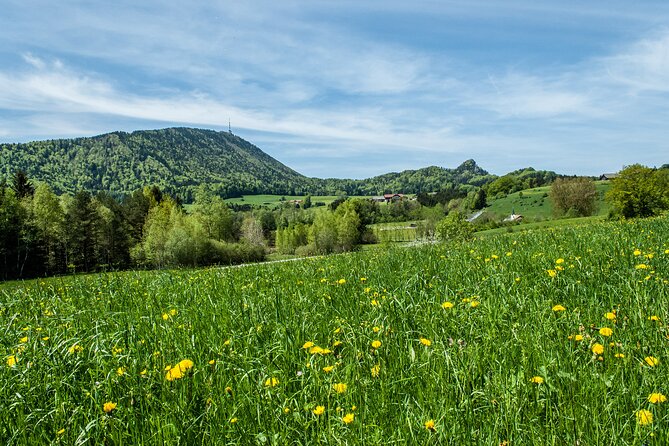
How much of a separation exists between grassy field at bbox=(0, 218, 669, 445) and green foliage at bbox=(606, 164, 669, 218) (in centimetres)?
6141

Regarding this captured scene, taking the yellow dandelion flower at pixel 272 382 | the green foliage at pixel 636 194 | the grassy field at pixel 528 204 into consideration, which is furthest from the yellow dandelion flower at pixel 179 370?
the grassy field at pixel 528 204

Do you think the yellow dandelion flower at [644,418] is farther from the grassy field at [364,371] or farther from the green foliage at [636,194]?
the green foliage at [636,194]

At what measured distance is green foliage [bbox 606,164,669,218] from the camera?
54.2m

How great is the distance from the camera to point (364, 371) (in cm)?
314

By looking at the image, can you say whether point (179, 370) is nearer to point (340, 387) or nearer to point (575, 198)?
point (340, 387)

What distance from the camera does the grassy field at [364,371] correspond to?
229 cm

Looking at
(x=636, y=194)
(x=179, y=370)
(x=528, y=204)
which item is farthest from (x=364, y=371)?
(x=528, y=204)

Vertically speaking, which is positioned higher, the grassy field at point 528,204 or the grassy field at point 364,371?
the grassy field at point 528,204

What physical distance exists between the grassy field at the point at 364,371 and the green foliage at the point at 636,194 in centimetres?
6141

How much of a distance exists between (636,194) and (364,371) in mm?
66619

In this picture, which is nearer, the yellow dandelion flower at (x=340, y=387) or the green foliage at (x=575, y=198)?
the yellow dandelion flower at (x=340, y=387)

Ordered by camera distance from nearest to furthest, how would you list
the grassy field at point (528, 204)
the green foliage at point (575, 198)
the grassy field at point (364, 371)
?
the grassy field at point (364, 371), the green foliage at point (575, 198), the grassy field at point (528, 204)

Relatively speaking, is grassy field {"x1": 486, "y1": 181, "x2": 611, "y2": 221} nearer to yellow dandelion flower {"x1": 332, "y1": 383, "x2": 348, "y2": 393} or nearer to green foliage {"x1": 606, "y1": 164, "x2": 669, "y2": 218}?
green foliage {"x1": 606, "y1": 164, "x2": 669, "y2": 218}

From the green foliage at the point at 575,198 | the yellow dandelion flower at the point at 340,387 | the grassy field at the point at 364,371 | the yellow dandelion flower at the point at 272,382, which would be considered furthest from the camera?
the green foliage at the point at 575,198
